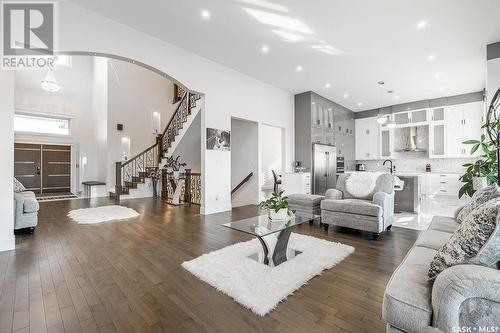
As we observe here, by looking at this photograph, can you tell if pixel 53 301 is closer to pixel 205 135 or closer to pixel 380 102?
pixel 205 135

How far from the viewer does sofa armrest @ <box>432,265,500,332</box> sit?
1.03m

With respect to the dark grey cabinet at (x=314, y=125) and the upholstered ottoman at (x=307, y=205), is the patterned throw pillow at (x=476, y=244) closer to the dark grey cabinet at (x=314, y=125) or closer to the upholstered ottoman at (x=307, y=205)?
the upholstered ottoman at (x=307, y=205)

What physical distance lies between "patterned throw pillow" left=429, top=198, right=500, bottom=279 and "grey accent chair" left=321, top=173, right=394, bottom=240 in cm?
227

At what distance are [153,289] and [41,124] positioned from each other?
10.3 metres

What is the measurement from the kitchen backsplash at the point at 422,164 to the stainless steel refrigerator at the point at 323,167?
2.72 meters

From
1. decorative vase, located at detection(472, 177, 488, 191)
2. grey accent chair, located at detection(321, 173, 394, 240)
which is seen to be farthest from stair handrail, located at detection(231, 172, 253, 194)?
decorative vase, located at detection(472, 177, 488, 191)

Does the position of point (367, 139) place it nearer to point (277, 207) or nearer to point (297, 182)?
point (297, 182)

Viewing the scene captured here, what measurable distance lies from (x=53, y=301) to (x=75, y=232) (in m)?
2.32

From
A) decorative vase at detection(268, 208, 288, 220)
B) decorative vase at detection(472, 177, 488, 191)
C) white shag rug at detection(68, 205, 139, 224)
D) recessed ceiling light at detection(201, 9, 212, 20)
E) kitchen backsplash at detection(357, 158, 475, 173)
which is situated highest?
recessed ceiling light at detection(201, 9, 212, 20)

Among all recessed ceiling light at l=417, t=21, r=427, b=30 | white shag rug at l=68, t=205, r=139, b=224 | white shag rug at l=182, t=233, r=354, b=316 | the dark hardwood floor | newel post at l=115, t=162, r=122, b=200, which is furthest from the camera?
newel post at l=115, t=162, r=122, b=200

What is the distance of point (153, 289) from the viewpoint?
2049 millimetres

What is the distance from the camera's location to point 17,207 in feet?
11.7

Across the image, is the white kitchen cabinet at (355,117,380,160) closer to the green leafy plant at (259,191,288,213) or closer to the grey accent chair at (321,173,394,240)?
the grey accent chair at (321,173,394,240)

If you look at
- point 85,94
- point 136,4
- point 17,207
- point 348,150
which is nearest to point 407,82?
point 348,150
